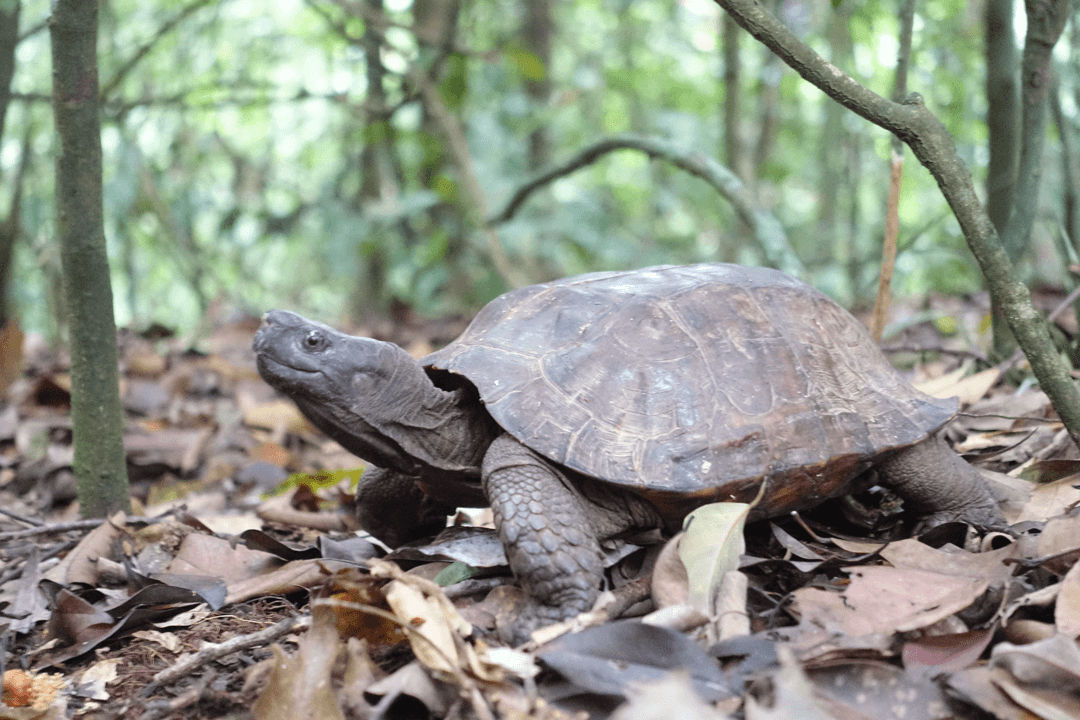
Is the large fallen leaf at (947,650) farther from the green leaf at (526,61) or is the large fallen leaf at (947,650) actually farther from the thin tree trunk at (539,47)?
the thin tree trunk at (539,47)

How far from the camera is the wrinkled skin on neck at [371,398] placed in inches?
116

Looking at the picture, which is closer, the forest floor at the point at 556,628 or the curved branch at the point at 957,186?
the forest floor at the point at 556,628

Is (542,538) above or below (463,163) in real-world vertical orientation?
below

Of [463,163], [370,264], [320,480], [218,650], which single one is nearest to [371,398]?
[218,650]

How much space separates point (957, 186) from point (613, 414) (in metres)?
1.32

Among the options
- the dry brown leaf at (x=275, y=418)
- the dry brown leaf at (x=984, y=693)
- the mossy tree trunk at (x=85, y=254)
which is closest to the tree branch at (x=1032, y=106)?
the dry brown leaf at (x=984, y=693)

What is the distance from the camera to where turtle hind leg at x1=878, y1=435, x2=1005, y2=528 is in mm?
3109

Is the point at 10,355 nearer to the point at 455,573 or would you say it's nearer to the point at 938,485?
the point at 455,573

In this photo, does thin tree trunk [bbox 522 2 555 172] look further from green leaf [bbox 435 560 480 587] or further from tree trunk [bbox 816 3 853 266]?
green leaf [bbox 435 560 480 587]

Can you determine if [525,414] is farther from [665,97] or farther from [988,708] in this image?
[665,97]

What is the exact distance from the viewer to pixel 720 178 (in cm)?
523

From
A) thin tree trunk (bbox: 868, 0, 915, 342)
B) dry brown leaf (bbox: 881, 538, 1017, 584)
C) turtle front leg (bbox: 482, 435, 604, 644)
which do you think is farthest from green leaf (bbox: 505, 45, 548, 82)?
dry brown leaf (bbox: 881, 538, 1017, 584)

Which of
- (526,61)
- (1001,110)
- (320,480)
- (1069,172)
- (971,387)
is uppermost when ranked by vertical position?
(526,61)

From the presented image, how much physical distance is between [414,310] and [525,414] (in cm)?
778
